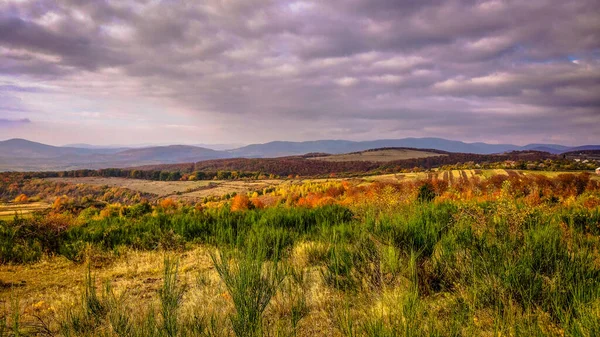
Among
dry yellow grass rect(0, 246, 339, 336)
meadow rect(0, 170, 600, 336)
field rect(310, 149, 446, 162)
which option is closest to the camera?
meadow rect(0, 170, 600, 336)

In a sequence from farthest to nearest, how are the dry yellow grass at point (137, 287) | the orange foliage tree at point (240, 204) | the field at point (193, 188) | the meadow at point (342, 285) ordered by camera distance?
the field at point (193, 188) < the orange foliage tree at point (240, 204) < the dry yellow grass at point (137, 287) < the meadow at point (342, 285)

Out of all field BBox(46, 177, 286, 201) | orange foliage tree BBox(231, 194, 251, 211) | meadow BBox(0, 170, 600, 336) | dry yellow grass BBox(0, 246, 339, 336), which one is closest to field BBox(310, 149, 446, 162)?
field BBox(46, 177, 286, 201)

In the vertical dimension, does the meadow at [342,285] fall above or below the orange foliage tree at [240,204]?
above

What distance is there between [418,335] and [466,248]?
2.63 metres

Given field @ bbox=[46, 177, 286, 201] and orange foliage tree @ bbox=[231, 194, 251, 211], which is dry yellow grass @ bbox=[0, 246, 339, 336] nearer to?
orange foliage tree @ bbox=[231, 194, 251, 211]

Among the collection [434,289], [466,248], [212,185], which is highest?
[466,248]

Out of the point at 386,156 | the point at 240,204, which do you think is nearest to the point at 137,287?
the point at 240,204

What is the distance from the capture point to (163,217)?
1207cm

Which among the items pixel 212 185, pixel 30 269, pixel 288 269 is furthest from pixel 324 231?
pixel 212 185

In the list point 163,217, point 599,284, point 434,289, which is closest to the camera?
point 599,284

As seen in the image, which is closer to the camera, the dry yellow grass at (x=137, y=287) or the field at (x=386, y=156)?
the dry yellow grass at (x=137, y=287)

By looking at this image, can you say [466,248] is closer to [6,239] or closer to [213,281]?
[213,281]

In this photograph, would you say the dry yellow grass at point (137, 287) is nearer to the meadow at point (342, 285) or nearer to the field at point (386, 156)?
the meadow at point (342, 285)

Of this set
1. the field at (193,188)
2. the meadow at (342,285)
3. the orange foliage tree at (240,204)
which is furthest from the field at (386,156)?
the meadow at (342,285)
